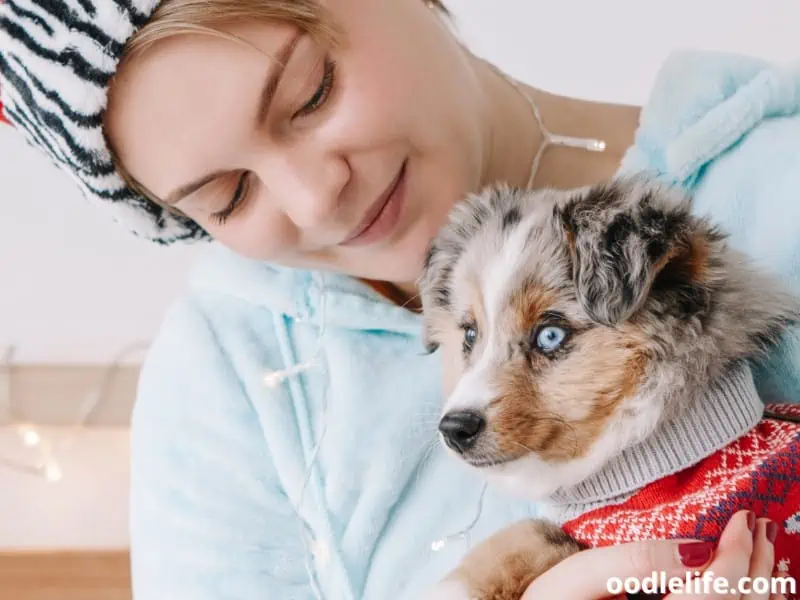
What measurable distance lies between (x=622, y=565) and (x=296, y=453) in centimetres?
77

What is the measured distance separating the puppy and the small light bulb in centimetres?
220

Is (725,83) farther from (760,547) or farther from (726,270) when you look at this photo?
(760,547)

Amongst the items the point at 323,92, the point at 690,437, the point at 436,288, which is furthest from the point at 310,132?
the point at 690,437

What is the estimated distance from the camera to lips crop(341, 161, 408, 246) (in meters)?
1.25

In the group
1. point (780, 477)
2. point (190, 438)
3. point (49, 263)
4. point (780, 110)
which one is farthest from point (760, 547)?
point (49, 263)

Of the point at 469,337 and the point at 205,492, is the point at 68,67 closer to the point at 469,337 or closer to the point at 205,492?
the point at 469,337

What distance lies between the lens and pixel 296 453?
1.49m

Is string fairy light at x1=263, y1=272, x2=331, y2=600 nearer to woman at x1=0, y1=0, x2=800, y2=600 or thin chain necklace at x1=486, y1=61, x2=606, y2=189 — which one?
woman at x1=0, y1=0, x2=800, y2=600

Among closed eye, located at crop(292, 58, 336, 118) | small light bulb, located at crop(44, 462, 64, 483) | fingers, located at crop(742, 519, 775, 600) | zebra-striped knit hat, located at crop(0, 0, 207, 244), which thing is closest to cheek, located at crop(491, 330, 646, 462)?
fingers, located at crop(742, 519, 775, 600)

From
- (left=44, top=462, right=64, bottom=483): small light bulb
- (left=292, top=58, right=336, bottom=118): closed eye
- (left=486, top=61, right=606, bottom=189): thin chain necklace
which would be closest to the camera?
(left=292, top=58, right=336, bottom=118): closed eye

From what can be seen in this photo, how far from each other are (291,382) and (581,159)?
79cm

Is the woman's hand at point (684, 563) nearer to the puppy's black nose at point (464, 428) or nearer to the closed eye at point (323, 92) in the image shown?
the puppy's black nose at point (464, 428)

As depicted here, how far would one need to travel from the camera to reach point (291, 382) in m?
1.53

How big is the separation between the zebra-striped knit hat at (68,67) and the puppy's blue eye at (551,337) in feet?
2.36
